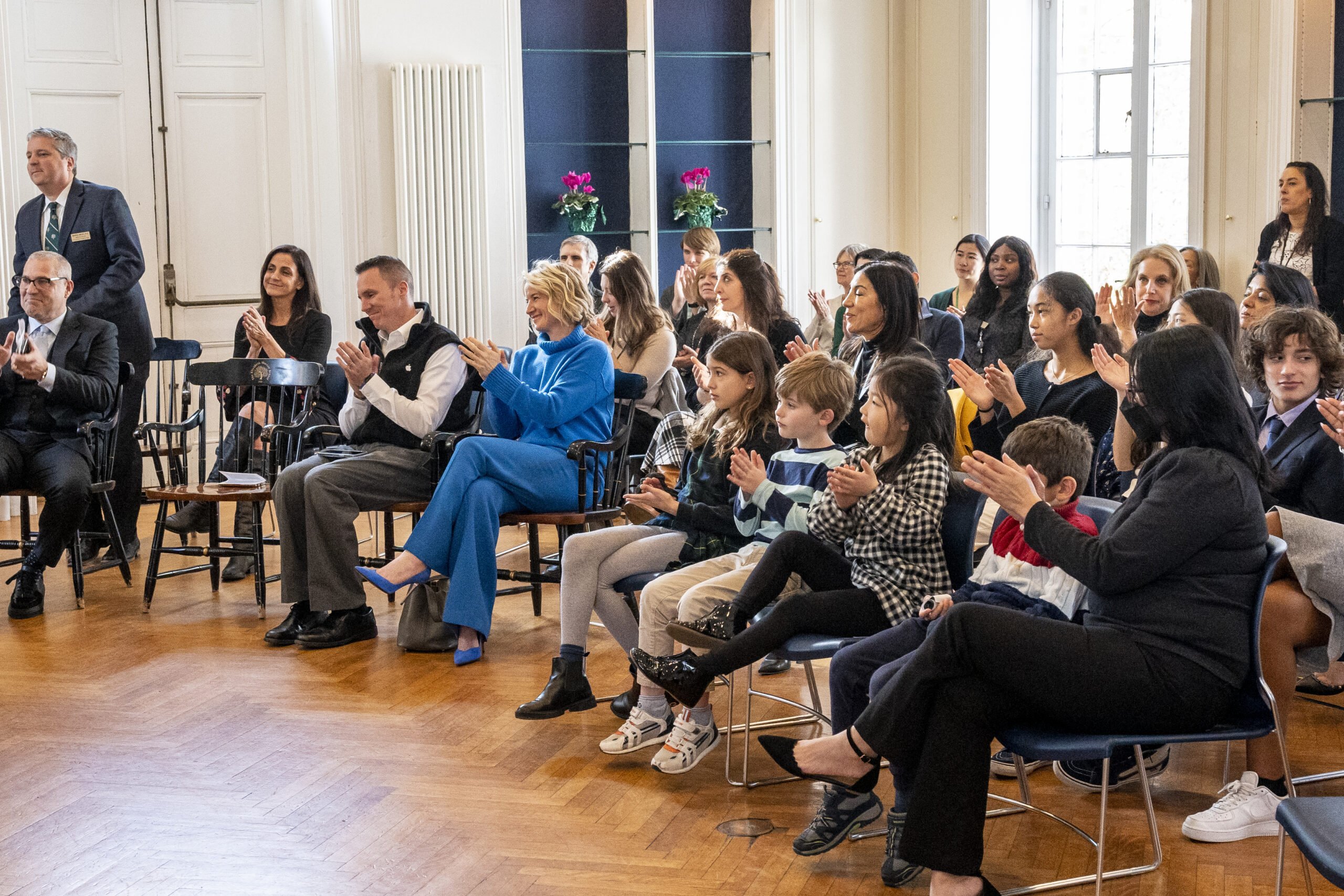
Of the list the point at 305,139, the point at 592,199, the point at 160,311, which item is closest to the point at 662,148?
the point at 592,199

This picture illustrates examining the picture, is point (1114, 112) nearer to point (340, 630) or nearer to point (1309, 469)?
point (1309, 469)

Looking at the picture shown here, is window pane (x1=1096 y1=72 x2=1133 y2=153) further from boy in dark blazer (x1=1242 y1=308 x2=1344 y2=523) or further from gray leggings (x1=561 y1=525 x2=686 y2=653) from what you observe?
gray leggings (x1=561 y1=525 x2=686 y2=653)

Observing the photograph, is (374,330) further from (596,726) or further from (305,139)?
(305,139)

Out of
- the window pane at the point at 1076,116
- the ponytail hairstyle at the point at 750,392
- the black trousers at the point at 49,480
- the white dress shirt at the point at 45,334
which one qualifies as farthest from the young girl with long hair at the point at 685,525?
the window pane at the point at 1076,116

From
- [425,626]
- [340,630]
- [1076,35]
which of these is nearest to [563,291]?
[425,626]

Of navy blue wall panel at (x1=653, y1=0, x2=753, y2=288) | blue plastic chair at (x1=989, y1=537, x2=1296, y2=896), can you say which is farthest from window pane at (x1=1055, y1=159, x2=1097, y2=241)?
blue plastic chair at (x1=989, y1=537, x2=1296, y2=896)

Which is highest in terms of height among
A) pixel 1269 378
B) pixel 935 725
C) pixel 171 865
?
pixel 1269 378

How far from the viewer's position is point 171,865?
9.08 feet

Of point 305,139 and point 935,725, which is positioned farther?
point 305,139

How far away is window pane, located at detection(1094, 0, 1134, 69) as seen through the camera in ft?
23.0

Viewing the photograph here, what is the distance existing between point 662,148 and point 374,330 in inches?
134

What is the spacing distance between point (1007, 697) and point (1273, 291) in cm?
228

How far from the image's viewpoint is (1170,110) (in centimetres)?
678

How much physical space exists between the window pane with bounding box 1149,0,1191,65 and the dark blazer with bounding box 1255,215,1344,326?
151 centimetres
